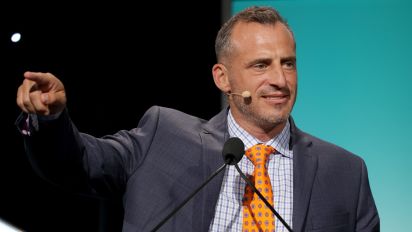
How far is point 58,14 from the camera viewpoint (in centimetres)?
270

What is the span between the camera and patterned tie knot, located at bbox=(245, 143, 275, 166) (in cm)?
196

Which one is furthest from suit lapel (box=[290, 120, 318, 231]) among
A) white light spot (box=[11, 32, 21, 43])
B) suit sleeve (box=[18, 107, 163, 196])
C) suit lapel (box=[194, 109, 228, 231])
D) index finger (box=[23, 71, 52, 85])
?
white light spot (box=[11, 32, 21, 43])

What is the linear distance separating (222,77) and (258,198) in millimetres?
539

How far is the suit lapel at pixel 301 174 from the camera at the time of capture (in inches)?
73.4

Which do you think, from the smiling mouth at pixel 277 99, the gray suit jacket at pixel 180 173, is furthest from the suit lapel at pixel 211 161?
the smiling mouth at pixel 277 99

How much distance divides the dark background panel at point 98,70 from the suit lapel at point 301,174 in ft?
3.21

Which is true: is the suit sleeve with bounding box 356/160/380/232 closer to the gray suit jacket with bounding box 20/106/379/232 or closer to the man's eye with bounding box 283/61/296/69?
the gray suit jacket with bounding box 20/106/379/232

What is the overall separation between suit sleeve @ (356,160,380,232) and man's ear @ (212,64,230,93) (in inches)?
23.2

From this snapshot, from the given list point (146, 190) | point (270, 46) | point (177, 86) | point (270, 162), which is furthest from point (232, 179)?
point (177, 86)

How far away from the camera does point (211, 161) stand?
1.92 meters

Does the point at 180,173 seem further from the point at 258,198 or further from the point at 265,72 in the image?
the point at 265,72

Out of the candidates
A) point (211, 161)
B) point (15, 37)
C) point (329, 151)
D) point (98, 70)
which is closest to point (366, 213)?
point (329, 151)

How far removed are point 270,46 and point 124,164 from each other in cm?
62

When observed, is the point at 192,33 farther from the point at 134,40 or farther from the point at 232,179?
the point at 232,179
